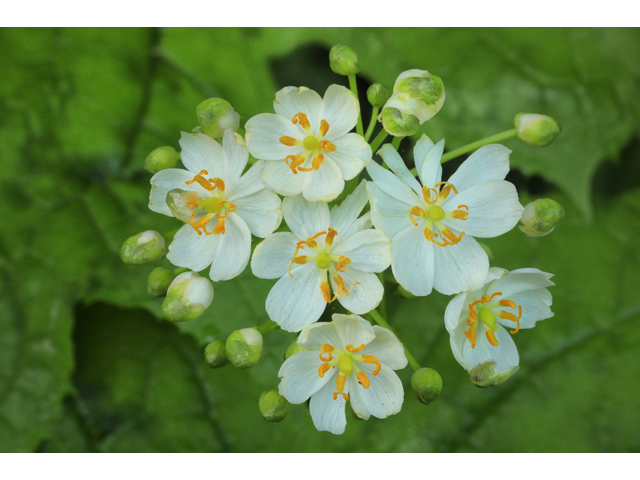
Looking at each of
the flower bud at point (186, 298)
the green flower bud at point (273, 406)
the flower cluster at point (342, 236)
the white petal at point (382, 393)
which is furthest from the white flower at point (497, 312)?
the flower bud at point (186, 298)

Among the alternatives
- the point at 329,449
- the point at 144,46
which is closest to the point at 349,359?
the point at 329,449

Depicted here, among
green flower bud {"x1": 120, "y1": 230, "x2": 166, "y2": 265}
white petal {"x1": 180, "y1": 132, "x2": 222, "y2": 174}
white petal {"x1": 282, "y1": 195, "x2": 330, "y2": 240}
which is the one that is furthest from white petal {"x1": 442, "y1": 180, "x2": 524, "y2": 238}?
green flower bud {"x1": 120, "y1": 230, "x2": 166, "y2": 265}

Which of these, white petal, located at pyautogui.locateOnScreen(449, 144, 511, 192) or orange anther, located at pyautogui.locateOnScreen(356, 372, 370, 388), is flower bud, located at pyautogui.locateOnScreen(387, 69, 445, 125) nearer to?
white petal, located at pyautogui.locateOnScreen(449, 144, 511, 192)

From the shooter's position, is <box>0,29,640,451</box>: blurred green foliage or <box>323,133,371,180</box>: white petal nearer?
<box>323,133,371,180</box>: white petal

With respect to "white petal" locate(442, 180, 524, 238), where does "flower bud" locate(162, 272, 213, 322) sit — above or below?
below

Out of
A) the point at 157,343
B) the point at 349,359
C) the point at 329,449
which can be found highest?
the point at 349,359

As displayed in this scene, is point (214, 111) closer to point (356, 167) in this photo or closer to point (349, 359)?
point (356, 167)

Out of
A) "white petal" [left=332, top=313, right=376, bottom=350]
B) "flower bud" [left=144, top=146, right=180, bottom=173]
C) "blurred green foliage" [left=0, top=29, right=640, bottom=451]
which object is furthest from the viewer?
"blurred green foliage" [left=0, top=29, right=640, bottom=451]
